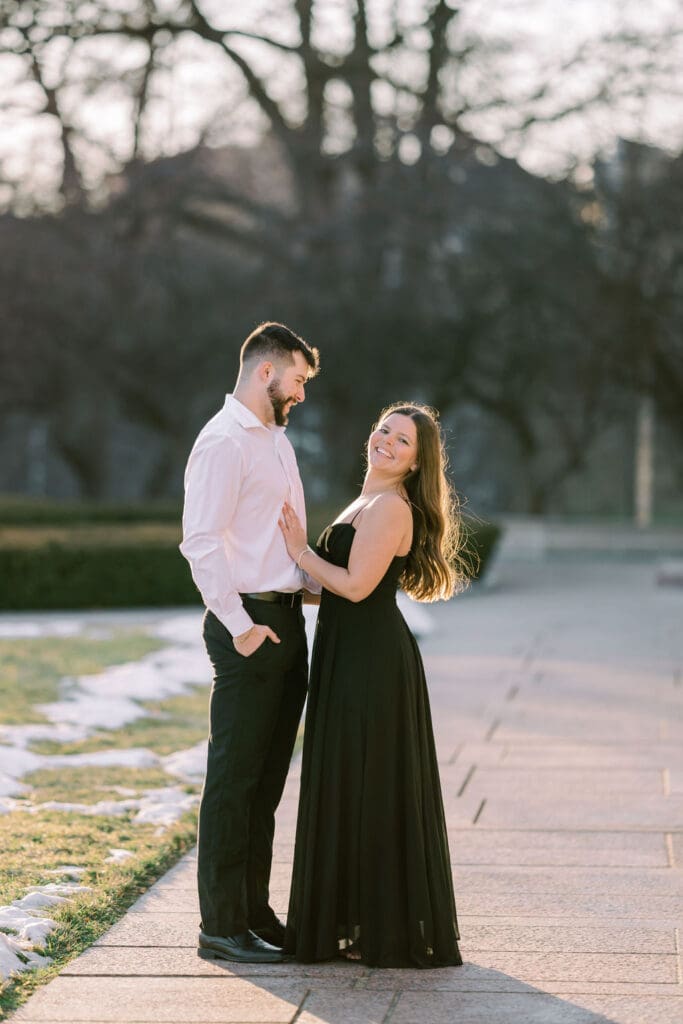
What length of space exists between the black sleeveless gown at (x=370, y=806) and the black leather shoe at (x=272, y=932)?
17 cm

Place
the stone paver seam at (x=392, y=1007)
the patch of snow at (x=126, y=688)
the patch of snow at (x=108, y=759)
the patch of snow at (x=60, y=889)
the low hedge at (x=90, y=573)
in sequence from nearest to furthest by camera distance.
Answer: the stone paver seam at (x=392, y=1007)
the patch of snow at (x=60, y=889)
the patch of snow at (x=108, y=759)
the patch of snow at (x=126, y=688)
the low hedge at (x=90, y=573)

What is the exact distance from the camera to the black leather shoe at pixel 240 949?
13.2 feet

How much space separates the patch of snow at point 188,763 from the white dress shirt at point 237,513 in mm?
2815

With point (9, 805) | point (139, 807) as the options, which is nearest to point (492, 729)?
point (139, 807)

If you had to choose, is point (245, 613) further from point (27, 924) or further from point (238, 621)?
point (27, 924)

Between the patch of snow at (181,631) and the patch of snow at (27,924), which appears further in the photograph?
the patch of snow at (181,631)

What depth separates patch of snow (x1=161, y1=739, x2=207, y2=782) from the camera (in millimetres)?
6785

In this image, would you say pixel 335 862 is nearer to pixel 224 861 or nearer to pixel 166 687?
pixel 224 861

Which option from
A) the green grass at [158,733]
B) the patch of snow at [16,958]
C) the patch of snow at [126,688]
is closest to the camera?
the patch of snow at [16,958]

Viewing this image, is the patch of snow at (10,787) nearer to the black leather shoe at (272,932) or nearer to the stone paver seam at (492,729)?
the black leather shoe at (272,932)

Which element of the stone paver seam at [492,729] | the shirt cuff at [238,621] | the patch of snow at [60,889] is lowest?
the stone paver seam at [492,729]

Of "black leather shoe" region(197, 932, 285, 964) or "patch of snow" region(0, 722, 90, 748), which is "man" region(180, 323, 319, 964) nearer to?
"black leather shoe" region(197, 932, 285, 964)

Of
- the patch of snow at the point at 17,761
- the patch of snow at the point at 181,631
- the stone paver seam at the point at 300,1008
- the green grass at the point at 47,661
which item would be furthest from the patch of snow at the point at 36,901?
the patch of snow at the point at 181,631

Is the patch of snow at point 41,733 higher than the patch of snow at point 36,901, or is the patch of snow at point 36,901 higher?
the patch of snow at point 36,901
